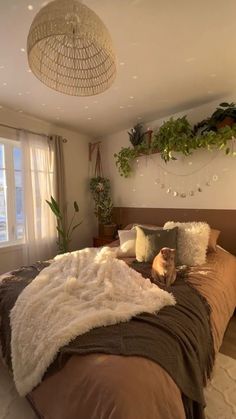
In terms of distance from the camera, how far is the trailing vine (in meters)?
2.55

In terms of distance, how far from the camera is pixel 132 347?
1.06m

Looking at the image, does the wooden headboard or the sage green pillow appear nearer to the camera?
the sage green pillow

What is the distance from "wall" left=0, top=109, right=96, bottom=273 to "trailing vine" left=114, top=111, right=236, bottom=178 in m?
1.10

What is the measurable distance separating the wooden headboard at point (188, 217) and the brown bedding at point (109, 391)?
6.85 feet

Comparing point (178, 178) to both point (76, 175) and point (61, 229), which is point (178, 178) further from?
point (61, 229)

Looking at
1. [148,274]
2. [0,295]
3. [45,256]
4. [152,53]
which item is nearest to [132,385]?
[148,274]

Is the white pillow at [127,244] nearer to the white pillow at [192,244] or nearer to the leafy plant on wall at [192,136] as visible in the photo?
the white pillow at [192,244]

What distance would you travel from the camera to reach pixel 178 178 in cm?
313

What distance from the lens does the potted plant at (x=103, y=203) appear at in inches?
149

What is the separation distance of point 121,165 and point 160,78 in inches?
61.2

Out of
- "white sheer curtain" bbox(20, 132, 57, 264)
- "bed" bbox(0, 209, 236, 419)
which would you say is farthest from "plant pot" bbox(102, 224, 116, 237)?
"bed" bbox(0, 209, 236, 419)

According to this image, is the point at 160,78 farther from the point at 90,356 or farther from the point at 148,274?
the point at 90,356

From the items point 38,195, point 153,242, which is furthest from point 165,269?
point 38,195

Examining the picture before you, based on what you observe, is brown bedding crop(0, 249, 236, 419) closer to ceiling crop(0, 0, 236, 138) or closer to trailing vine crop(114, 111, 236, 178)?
ceiling crop(0, 0, 236, 138)
